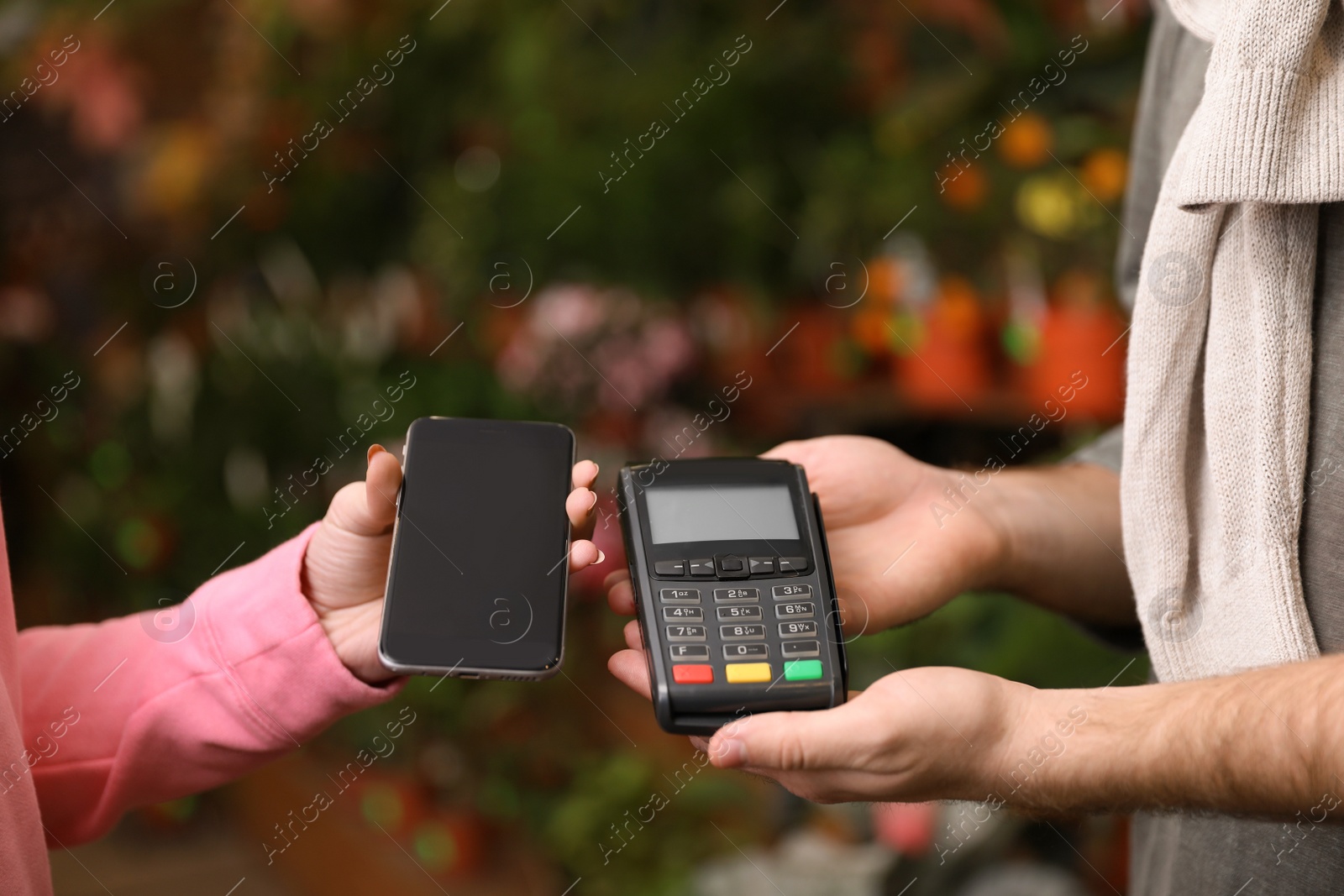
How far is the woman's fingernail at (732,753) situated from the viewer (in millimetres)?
511

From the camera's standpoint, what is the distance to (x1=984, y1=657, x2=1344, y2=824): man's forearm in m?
0.43

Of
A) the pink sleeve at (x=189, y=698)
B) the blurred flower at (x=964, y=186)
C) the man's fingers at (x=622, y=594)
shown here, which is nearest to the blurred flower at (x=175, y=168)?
the blurred flower at (x=964, y=186)

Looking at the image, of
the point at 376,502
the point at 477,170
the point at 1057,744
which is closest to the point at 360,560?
the point at 376,502

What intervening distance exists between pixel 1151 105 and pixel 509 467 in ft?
1.64

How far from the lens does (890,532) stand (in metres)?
0.72

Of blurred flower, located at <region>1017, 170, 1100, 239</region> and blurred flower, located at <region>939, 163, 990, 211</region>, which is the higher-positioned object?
blurred flower, located at <region>939, 163, 990, 211</region>

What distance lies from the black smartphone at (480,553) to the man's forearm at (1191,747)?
271 mm

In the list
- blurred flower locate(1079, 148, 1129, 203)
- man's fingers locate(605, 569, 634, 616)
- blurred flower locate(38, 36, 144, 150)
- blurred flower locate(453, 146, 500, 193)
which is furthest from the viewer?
blurred flower locate(38, 36, 144, 150)

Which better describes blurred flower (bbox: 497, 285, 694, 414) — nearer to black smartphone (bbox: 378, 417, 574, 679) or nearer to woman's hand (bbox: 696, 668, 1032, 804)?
black smartphone (bbox: 378, 417, 574, 679)

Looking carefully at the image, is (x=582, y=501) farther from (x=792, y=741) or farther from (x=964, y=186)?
(x=964, y=186)

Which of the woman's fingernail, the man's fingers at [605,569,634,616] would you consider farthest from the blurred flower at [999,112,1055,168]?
the woman's fingernail

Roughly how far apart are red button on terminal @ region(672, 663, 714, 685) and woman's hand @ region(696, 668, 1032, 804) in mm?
47

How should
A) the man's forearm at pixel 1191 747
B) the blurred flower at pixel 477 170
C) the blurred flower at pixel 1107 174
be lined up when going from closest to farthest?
the man's forearm at pixel 1191 747, the blurred flower at pixel 1107 174, the blurred flower at pixel 477 170

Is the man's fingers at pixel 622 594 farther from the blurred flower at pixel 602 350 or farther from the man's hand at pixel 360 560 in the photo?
the blurred flower at pixel 602 350
